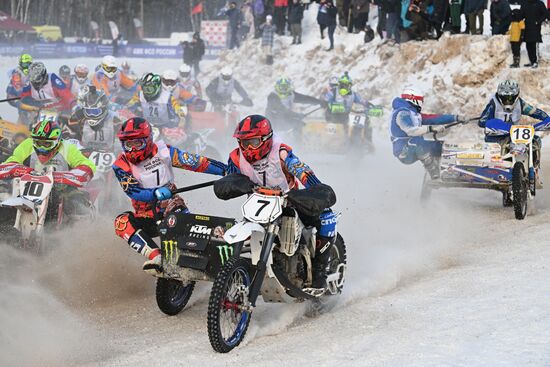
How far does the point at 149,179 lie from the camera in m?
8.59

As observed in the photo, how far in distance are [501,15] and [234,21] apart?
14.5m

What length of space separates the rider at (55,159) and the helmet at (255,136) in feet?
11.1

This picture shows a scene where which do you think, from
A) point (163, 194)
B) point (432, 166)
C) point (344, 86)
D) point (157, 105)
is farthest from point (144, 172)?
point (344, 86)

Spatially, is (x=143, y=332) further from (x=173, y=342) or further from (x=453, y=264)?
(x=453, y=264)

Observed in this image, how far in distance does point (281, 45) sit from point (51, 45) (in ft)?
35.3

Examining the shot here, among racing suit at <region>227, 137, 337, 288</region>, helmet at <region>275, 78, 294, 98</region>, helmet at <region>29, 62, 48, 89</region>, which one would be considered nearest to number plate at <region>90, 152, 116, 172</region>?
helmet at <region>29, 62, 48, 89</region>

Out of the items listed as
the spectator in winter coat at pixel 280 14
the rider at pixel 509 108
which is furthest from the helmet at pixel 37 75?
the spectator in winter coat at pixel 280 14

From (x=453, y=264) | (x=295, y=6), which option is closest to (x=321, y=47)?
(x=295, y=6)

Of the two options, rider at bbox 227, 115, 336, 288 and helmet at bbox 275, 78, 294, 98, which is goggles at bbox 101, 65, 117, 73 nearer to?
helmet at bbox 275, 78, 294, 98

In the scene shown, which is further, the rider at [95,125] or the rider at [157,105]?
the rider at [157,105]

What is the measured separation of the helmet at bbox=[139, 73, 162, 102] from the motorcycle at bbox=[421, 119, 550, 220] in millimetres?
5555

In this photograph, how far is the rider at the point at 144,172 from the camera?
8.29m

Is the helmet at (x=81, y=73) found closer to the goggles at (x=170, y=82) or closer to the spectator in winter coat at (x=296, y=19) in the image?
the goggles at (x=170, y=82)

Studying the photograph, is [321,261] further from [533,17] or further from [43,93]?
[533,17]
